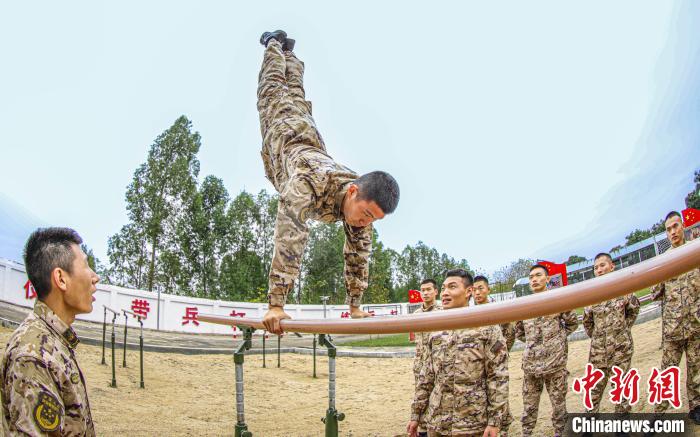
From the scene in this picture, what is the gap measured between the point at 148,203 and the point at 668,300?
81.8 feet

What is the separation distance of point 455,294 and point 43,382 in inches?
107

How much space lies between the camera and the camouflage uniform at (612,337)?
4.83m

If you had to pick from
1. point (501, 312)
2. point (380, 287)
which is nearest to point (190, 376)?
point (501, 312)

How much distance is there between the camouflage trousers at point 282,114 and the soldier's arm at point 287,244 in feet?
1.63

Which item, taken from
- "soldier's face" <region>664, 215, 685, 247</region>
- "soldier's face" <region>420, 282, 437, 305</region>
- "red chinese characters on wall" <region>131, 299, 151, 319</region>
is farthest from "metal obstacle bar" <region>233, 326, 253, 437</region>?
"red chinese characters on wall" <region>131, 299, 151, 319</region>

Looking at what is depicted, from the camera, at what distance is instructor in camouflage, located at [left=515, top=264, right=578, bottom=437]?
482cm

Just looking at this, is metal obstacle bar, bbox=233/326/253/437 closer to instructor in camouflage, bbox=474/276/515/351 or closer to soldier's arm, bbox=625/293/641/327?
instructor in camouflage, bbox=474/276/515/351

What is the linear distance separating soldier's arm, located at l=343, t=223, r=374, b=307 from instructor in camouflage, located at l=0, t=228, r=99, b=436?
176 cm

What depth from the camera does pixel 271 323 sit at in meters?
2.53

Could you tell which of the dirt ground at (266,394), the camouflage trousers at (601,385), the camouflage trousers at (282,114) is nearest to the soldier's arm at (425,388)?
the camouflage trousers at (282,114)

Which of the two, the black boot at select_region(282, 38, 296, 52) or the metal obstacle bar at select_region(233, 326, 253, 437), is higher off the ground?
the black boot at select_region(282, 38, 296, 52)

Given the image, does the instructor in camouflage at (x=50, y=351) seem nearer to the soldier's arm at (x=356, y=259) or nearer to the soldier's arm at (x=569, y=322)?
the soldier's arm at (x=356, y=259)

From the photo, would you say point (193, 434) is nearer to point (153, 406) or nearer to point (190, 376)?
point (153, 406)

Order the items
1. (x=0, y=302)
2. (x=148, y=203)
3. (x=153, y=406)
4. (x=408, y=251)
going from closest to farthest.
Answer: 1. (x=153, y=406)
2. (x=0, y=302)
3. (x=148, y=203)
4. (x=408, y=251)
